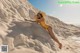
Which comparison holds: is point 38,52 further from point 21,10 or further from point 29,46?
point 21,10

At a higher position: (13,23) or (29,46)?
(13,23)

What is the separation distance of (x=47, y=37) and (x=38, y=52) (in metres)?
1.36

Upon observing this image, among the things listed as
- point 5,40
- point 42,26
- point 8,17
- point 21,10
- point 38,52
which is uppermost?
point 21,10

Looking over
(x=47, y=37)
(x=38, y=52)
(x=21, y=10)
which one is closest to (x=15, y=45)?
(x=38, y=52)

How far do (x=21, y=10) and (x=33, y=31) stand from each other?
425 centimetres

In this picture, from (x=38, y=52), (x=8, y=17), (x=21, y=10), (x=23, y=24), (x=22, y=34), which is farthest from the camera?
(x=21, y=10)

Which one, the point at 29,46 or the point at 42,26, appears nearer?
Result: the point at 29,46

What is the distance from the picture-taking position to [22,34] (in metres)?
10.3

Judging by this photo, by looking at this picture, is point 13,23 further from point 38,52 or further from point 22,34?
point 38,52

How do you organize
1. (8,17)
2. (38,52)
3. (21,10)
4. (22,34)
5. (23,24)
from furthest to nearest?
1. (21,10)
2. (8,17)
3. (23,24)
4. (22,34)
5. (38,52)

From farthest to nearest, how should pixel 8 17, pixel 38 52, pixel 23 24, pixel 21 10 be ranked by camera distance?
pixel 21 10 → pixel 8 17 → pixel 23 24 → pixel 38 52

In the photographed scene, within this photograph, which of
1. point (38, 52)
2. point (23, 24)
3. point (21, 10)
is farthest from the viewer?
point (21, 10)

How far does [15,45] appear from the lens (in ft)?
32.3

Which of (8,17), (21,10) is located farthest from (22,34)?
(21,10)
